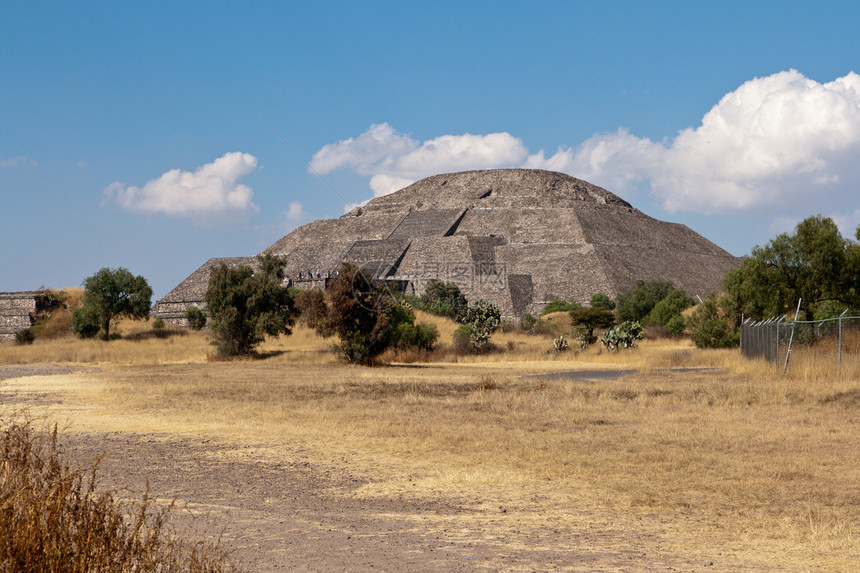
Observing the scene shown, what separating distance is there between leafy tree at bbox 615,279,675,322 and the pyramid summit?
21.5 feet

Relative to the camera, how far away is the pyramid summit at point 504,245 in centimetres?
7881

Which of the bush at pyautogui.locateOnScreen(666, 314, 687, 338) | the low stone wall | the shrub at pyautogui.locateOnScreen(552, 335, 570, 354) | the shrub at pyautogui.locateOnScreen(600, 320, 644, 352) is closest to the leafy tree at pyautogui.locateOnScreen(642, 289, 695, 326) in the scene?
the bush at pyautogui.locateOnScreen(666, 314, 687, 338)

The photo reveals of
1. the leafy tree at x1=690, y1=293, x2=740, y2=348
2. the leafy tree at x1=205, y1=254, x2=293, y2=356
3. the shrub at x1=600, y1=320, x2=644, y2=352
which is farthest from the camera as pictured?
the leafy tree at x1=690, y1=293, x2=740, y2=348

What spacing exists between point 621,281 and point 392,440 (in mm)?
68439

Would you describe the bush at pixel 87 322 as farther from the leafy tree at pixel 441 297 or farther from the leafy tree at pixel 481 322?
the leafy tree at pixel 481 322

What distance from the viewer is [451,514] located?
7.61m

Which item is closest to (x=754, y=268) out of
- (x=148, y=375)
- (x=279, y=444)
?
(x=148, y=375)

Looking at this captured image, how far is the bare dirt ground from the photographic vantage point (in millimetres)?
5883

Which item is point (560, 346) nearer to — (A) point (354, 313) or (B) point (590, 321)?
(B) point (590, 321)

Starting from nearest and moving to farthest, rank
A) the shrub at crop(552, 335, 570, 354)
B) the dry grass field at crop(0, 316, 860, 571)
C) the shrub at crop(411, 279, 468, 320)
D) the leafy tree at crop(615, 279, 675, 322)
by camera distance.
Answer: the dry grass field at crop(0, 316, 860, 571)
the shrub at crop(552, 335, 570, 354)
the shrub at crop(411, 279, 468, 320)
the leafy tree at crop(615, 279, 675, 322)

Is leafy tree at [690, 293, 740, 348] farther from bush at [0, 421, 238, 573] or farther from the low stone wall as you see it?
the low stone wall

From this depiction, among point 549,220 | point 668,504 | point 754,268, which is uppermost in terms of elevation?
point 549,220

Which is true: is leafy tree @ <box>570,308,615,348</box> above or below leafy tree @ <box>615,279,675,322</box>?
below

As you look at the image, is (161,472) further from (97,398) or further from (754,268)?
(754,268)
